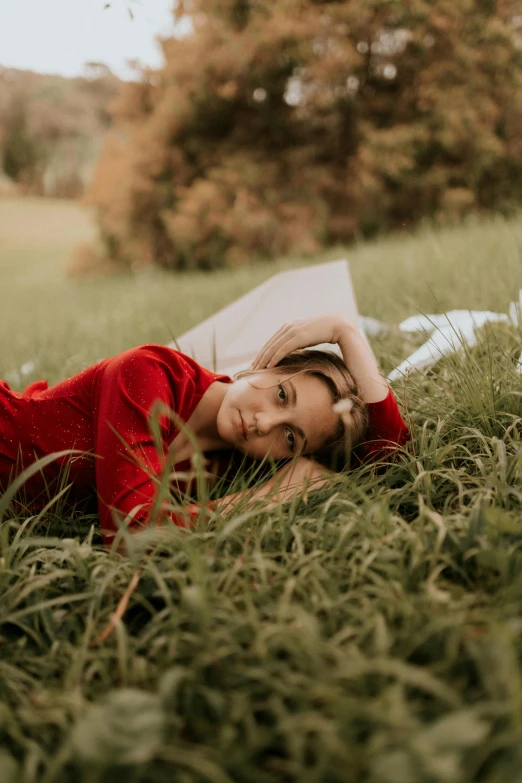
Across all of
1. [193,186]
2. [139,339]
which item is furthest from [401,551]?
[193,186]

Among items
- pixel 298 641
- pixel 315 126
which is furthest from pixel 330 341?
pixel 315 126

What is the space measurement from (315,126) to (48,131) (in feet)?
110

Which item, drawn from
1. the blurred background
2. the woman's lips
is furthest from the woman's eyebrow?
the blurred background

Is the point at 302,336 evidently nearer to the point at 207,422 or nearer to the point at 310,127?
the point at 207,422

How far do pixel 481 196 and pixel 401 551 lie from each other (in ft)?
30.9

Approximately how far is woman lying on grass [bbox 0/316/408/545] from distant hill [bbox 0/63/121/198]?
3593 cm

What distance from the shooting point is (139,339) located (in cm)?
414

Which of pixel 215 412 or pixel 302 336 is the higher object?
pixel 302 336

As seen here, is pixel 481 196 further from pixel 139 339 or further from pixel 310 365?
pixel 310 365

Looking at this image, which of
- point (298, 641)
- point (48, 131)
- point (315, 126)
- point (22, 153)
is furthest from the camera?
point (48, 131)

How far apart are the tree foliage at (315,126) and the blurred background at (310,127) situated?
0.02 meters

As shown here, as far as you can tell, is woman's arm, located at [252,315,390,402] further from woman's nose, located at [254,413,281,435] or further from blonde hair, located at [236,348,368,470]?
woman's nose, located at [254,413,281,435]

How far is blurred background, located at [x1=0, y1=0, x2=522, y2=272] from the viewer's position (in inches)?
337

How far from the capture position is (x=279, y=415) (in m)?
1.73
